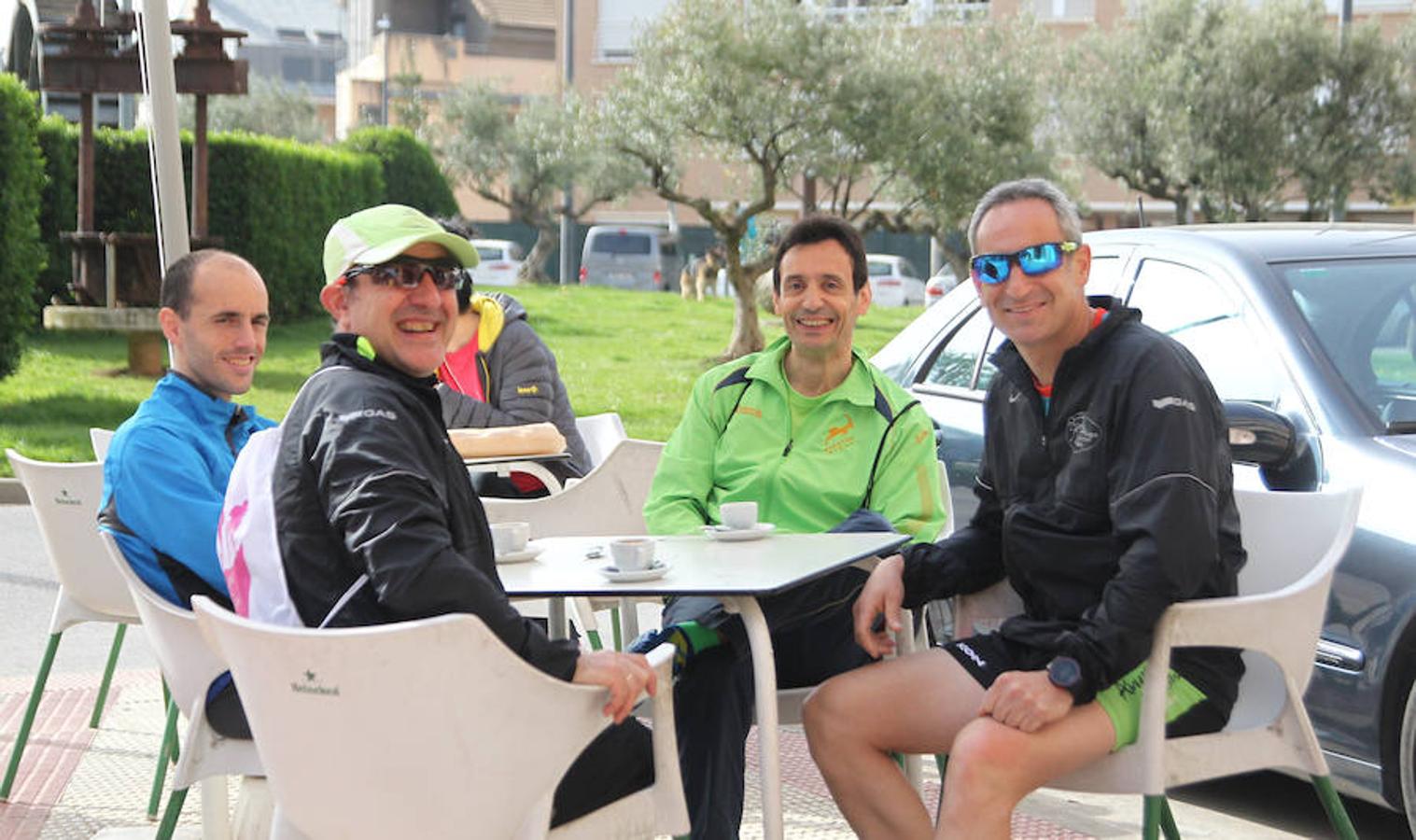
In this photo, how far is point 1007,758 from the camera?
364 centimetres

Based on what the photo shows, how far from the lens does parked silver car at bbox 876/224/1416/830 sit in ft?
15.6

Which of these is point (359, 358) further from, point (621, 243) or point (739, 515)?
point (621, 243)

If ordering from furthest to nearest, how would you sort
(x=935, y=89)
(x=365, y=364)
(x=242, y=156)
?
(x=935, y=89) → (x=242, y=156) → (x=365, y=364)

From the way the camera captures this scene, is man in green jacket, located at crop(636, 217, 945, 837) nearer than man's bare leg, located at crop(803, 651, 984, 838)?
No

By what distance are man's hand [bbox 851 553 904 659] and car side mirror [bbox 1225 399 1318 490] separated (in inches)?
51.2

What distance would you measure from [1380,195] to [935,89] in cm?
1305

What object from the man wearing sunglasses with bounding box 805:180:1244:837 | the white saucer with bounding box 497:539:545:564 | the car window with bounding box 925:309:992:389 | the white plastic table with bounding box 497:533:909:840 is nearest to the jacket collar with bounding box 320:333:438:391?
the white plastic table with bounding box 497:533:909:840

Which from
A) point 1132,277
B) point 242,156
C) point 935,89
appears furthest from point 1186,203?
point 1132,277

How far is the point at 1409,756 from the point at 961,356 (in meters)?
2.43

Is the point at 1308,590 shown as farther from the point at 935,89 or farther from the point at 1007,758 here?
the point at 935,89

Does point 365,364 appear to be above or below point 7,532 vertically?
above

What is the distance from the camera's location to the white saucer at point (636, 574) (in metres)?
3.64

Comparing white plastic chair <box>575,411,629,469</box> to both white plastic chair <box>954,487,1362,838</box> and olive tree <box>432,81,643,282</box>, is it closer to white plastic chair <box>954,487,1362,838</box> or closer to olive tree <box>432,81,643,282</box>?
white plastic chair <box>954,487,1362,838</box>

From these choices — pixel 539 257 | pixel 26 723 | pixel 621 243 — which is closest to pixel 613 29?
pixel 539 257
